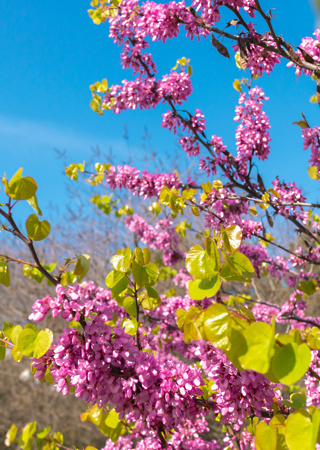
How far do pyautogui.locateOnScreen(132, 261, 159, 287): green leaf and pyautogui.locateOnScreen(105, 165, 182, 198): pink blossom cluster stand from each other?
2.45 m

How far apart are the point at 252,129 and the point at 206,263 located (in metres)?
2.57

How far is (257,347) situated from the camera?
777 millimetres

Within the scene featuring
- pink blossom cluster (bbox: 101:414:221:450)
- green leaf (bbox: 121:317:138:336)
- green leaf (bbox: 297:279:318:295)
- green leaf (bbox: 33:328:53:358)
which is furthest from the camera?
green leaf (bbox: 297:279:318:295)

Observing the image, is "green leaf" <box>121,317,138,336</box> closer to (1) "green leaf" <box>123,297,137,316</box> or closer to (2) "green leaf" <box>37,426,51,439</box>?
(1) "green leaf" <box>123,297,137,316</box>

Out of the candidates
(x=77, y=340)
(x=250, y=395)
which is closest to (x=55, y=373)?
(x=77, y=340)

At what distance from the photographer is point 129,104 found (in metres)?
3.59

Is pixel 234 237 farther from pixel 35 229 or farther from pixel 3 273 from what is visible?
pixel 3 273

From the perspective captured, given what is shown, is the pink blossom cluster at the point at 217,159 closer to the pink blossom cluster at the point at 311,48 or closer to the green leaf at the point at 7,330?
the pink blossom cluster at the point at 311,48

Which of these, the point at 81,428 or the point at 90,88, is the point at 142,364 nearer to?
the point at 90,88

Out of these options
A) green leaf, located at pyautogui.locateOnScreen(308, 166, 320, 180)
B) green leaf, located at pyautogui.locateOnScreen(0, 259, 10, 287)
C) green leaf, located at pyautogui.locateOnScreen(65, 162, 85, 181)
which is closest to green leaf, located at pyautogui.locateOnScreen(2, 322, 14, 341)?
green leaf, located at pyautogui.locateOnScreen(0, 259, 10, 287)

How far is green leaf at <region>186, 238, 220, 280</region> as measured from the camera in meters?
0.99

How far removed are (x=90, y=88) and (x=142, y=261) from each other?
290cm

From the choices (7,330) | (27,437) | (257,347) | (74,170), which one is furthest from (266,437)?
(74,170)

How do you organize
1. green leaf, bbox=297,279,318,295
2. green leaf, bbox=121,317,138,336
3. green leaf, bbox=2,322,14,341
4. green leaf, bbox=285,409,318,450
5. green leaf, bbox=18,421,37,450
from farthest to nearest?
green leaf, bbox=297,279,318,295 → green leaf, bbox=18,421,37,450 → green leaf, bbox=121,317,138,336 → green leaf, bbox=2,322,14,341 → green leaf, bbox=285,409,318,450
